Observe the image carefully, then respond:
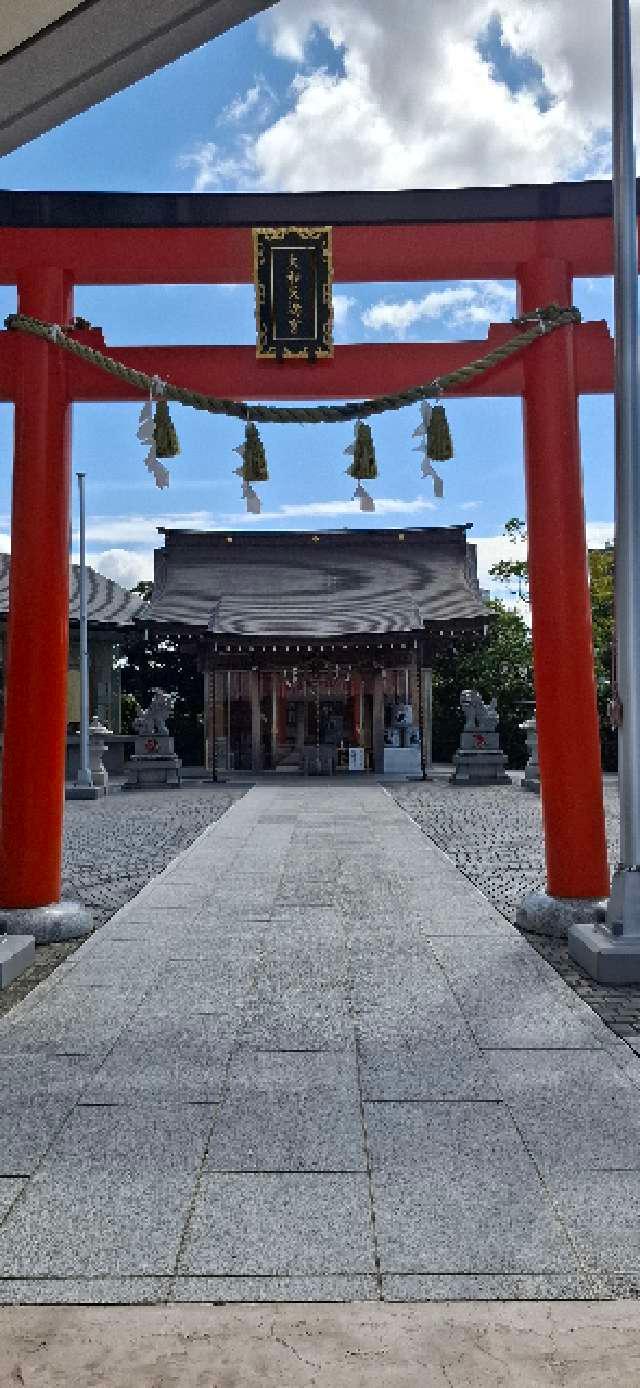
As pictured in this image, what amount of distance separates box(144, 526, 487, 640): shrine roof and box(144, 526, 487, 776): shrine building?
5cm

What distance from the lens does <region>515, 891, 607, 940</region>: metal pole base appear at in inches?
241

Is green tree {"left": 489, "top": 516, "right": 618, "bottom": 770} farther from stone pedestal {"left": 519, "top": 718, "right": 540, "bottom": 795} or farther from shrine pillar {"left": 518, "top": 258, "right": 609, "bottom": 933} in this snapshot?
shrine pillar {"left": 518, "top": 258, "right": 609, "bottom": 933}

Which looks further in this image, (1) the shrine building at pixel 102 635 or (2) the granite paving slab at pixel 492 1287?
(1) the shrine building at pixel 102 635

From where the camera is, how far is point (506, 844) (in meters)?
11.0

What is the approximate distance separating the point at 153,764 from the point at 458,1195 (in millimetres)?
18603

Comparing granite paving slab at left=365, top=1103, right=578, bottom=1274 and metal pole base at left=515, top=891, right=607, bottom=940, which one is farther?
metal pole base at left=515, top=891, right=607, bottom=940

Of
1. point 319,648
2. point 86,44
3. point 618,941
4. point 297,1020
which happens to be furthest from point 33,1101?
point 319,648

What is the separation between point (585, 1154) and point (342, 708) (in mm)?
21636

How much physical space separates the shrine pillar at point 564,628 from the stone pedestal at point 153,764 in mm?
15447

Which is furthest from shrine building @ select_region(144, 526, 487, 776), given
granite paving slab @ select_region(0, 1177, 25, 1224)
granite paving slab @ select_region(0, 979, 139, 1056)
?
granite paving slab @ select_region(0, 1177, 25, 1224)

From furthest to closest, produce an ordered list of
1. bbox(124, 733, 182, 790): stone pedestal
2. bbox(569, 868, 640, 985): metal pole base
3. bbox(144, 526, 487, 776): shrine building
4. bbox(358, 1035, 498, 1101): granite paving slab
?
1. bbox(144, 526, 487, 776): shrine building
2. bbox(124, 733, 182, 790): stone pedestal
3. bbox(569, 868, 640, 985): metal pole base
4. bbox(358, 1035, 498, 1101): granite paving slab

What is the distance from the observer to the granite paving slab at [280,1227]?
2412 millimetres

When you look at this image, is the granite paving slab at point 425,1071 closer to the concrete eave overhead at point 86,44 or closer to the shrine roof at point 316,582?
the concrete eave overhead at point 86,44

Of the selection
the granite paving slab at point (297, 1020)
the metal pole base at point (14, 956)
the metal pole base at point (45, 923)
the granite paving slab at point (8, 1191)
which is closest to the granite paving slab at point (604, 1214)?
the granite paving slab at point (297, 1020)
